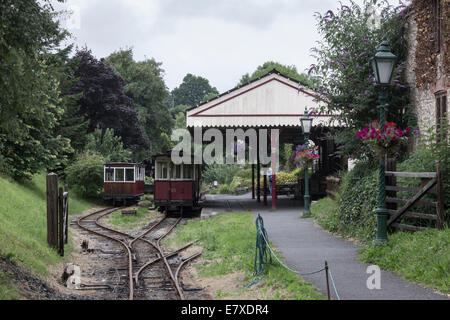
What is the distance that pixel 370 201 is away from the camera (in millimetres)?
12148

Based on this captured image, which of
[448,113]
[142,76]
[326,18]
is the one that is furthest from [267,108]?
[142,76]

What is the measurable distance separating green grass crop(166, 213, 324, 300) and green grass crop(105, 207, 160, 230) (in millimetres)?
2950

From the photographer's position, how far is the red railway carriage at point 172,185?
77.7 feet

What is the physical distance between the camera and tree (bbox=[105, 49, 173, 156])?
51.4m

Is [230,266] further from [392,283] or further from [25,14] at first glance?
[25,14]

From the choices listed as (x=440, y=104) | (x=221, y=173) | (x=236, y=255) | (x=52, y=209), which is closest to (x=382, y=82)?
(x=236, y=255)

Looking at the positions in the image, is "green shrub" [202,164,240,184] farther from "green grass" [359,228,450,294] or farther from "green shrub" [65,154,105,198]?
"green grass" [359,228,450,294]

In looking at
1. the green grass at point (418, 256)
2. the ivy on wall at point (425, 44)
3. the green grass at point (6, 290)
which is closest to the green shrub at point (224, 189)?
the ivy on wall at point (425, 44)

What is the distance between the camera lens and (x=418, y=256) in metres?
8.20

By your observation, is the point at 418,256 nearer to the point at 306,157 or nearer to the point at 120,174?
the point at 306,157

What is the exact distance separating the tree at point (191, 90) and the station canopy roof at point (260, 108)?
293 feet

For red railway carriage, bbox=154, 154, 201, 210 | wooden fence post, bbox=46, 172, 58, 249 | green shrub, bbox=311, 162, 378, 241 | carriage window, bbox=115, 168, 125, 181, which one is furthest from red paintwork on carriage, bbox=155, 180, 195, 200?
wooden fence post, bbox=46, 172, 58, 249

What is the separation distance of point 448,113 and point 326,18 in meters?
5.47

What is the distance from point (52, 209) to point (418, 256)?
7786 millimetres
